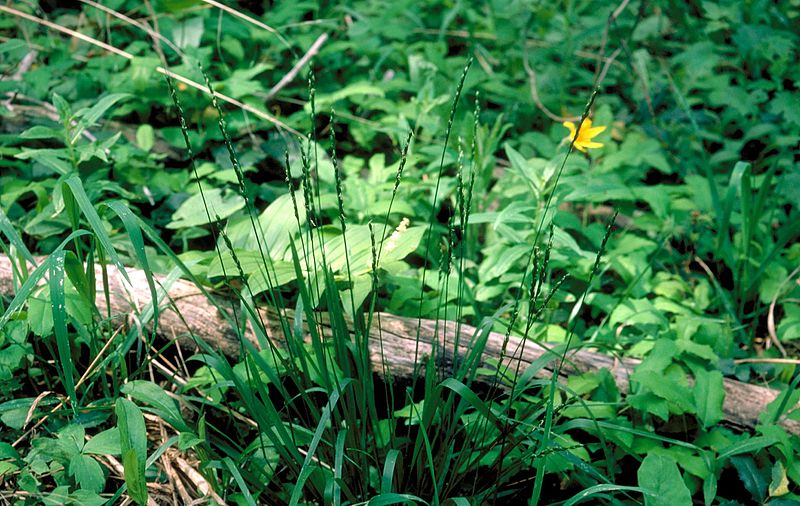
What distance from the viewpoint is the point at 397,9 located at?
326cm

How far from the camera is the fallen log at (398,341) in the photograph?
163 centimetres

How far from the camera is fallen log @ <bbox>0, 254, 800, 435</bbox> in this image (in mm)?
1630

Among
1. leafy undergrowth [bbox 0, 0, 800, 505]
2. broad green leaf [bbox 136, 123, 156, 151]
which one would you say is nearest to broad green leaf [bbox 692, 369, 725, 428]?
leafy undergrowth [bbox 0, 0, 800, 505]

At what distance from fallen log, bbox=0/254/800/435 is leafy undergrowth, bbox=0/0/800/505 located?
21 mm

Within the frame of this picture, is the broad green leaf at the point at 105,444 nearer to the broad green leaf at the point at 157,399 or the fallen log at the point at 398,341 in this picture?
the broad green leaf at the point at 157,399

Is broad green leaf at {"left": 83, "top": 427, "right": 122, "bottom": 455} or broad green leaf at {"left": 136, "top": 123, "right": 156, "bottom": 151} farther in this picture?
broad green leaf at {"left": 136, "top": 123, "right": 156, "bottom": 151}

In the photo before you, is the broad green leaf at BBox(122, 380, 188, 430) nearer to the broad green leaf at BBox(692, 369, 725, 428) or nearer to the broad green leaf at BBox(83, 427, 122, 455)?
the broad green leaf at BBox(83, 427, 122, 455)

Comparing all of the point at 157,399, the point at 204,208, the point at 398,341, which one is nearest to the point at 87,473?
the point at 157,399

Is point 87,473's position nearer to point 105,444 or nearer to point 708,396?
point 105,444

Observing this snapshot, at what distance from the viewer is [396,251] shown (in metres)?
1.69

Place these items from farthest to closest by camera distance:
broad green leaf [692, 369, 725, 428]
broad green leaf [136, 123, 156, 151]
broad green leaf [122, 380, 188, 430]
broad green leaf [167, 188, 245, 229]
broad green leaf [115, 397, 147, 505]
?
1. broad green leaf [136, 123, 156, 151]
2. broad green leaf [167, 188, 245, 229]
3. broad green leaf [692, 369, 725, 428]
4. broad green leaf [122, 380, 188, 430]
5. broad green leaf [115, 397, 147, 505]

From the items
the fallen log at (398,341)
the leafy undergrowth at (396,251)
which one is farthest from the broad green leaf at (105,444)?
the fallen log at (398,341)

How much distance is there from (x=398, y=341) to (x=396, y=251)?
22 cm

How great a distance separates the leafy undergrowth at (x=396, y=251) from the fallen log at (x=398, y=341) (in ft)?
0.07
